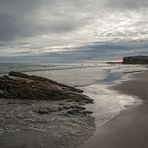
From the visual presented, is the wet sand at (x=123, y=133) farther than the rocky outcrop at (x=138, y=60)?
No

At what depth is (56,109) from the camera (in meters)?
8.83

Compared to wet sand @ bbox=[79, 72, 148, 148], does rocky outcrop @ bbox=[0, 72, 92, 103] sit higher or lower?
higher

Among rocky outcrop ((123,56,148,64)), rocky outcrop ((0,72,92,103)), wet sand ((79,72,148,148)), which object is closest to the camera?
wet sand ((79,72,148,148))

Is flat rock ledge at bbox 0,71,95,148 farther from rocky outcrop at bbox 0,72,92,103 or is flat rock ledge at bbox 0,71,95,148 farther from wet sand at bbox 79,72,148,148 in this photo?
wet sand at bbox 79,72,148,148

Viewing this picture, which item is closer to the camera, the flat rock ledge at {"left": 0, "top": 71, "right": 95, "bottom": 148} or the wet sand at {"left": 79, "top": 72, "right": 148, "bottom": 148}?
the wet sand at {"left": 79, "top": 72, "right": 148, "bottom": 148}

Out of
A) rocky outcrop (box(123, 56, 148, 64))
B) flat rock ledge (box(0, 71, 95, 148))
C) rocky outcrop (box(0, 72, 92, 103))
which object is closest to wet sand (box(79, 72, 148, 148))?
flat rock ledge (box(0, 71, 95, 148))

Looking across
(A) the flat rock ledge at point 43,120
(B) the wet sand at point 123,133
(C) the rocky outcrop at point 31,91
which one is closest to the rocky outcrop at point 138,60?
(C) the rocky outcrop at point 31,91

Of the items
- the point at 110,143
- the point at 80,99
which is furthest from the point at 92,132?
the point at 80,99

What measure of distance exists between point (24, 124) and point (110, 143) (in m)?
3.06

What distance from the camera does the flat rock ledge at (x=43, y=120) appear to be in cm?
555

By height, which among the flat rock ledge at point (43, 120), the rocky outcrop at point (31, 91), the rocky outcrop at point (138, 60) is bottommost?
the flat rock ledge at point (43, 120)

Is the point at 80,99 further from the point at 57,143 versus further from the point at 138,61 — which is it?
the point at 138,61

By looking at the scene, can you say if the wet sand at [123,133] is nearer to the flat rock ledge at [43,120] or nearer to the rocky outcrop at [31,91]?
the flat rock ledge at [43,120]

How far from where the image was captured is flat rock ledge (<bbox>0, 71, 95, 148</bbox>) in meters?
5.55
